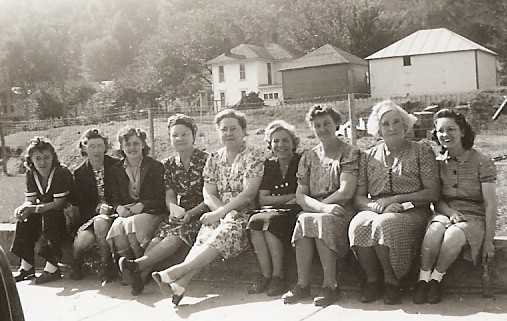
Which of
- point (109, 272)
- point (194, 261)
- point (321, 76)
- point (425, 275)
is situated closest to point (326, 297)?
point (425, 275)

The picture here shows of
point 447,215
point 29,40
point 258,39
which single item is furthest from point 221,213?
point 258,39

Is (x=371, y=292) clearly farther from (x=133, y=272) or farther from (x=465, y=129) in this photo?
(x=133, y=272)

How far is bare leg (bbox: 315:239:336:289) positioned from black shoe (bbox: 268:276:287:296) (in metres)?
0.41

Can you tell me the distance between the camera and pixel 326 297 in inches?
195

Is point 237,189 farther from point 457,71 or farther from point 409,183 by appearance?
point 457,71

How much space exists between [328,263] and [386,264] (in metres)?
0.42

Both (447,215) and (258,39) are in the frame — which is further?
(258,39)

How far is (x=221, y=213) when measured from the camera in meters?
5.60

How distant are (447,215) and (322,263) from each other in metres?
0.95

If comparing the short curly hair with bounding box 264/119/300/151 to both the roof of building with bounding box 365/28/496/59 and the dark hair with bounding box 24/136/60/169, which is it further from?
the roof of building with bounding box 365/28/496/59

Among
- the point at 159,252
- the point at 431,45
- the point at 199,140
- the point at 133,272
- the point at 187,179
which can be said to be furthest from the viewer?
the point at 431,45

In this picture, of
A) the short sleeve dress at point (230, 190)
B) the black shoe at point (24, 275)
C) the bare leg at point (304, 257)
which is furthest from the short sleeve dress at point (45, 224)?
the bare leg at point (304, 257)

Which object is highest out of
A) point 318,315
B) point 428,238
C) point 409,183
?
point 409,183

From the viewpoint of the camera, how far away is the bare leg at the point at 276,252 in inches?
211
